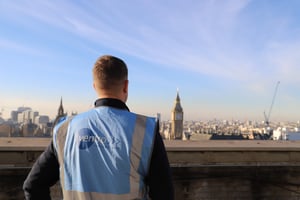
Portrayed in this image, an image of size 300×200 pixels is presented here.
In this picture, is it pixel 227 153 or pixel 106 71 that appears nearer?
pixel 106 71

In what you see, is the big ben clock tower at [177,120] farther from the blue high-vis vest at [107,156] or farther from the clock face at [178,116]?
the blue high-vis vest at [107,156]

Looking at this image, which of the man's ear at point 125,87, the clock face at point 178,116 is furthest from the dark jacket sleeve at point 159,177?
the clock face at point 178,116

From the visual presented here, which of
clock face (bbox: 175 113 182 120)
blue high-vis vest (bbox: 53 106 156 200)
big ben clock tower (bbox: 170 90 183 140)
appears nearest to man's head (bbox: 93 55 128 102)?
blue high-vis vest (bbox: 53 106 156 200)

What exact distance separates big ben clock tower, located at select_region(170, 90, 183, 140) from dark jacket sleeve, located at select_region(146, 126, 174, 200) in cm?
11325

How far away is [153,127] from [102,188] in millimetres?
463

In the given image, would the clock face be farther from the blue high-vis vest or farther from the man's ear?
the blue high-vis vest

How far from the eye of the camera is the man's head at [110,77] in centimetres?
206

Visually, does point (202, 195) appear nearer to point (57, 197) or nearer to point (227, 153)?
point (227, 153)

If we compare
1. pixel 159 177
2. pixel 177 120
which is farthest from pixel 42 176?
pixel 177 120

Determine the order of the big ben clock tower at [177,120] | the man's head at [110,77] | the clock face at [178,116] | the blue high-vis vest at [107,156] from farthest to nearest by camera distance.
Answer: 1. the clock face at [178,116]
2. the big ben clock tower at [177,120]
3. the man's head at [110,77]
4. the blue high-vis vest at [107,156]

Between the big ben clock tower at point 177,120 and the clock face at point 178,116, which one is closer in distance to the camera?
the big ben clock tower at point 177,120

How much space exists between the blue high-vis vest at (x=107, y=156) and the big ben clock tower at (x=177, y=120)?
113 metres

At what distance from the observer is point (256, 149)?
542 centimetres

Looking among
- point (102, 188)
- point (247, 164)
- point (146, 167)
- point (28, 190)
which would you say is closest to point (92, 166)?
point (102, 188)
